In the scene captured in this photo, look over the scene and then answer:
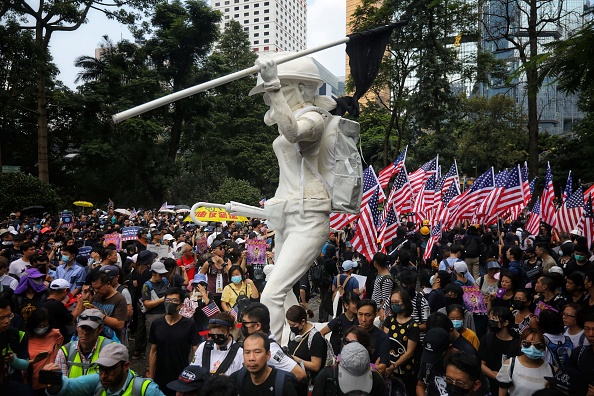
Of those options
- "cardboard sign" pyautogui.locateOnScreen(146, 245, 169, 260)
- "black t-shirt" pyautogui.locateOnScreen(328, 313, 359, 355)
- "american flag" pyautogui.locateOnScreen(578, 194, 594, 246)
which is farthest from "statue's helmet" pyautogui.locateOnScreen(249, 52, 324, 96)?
"american flag" pyautogui.locateOnScreen(578, 194, 594, 246)

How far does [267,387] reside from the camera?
369 cm

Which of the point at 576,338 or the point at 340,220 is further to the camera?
the point at 340,220

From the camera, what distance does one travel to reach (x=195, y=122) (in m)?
36.8

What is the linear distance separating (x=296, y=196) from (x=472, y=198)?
9.33m

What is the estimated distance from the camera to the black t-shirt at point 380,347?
5078 mm

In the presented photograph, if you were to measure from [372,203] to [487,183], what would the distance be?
4.65 metres

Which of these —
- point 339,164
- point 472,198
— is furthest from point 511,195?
point 339,164

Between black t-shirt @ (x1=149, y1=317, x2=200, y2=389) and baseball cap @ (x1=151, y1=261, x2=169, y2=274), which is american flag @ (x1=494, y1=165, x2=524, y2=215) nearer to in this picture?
baseball cap @ (x1=151, y1=261, x2=169, y2=274)

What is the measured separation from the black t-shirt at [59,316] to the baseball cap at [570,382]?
4.50 m

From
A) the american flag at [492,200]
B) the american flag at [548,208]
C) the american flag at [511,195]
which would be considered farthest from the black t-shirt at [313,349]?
the american flag at [548,208]

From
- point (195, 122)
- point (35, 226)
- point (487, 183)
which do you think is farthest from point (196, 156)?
point (487, 183)

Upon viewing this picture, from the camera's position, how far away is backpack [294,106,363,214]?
606 centimetres

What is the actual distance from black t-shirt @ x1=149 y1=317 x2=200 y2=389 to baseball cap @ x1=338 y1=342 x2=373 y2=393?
219 cm

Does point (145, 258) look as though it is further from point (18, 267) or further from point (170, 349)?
point (170, 349)
